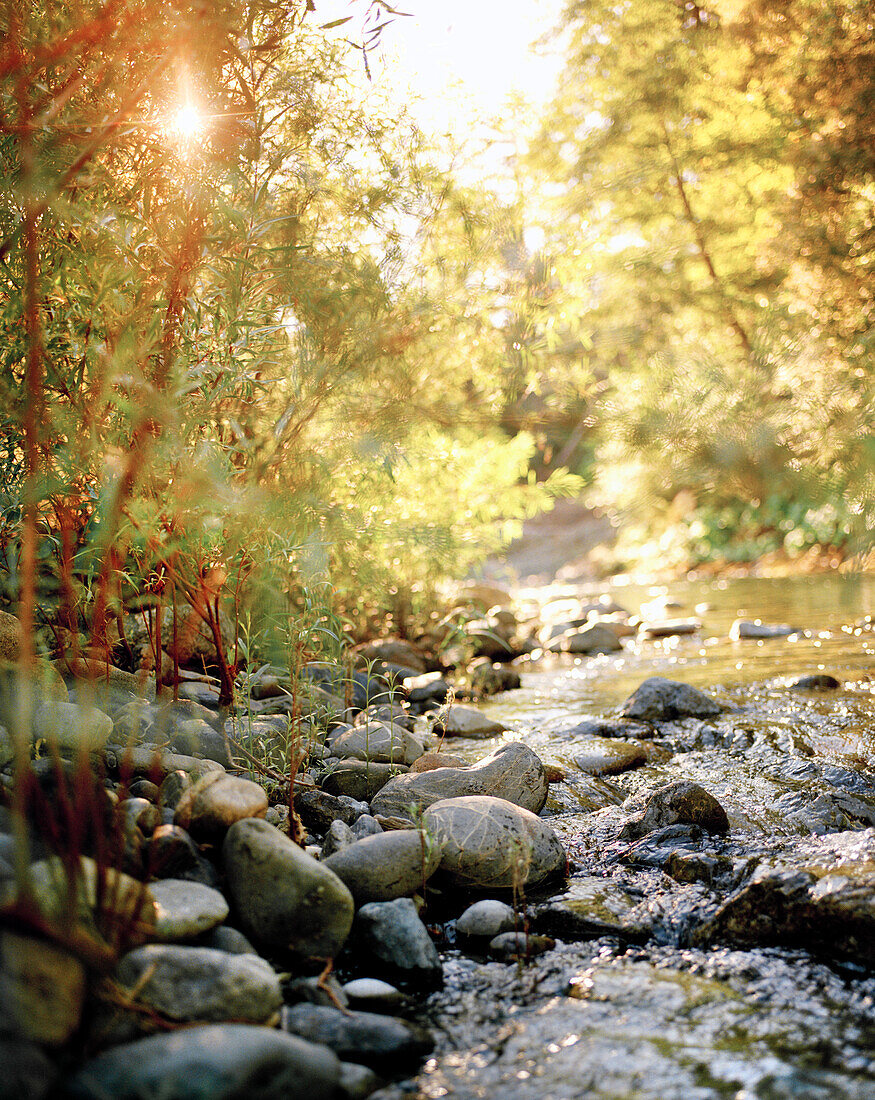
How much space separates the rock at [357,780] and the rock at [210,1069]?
172cm

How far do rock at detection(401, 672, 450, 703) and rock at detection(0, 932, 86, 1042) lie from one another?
158 inches

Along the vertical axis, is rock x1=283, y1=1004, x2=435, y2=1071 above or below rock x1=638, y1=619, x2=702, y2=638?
below

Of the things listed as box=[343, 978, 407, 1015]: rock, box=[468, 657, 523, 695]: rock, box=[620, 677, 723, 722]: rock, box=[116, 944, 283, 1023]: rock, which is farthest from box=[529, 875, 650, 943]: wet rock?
box=[468, 657, 523, 695]: rock

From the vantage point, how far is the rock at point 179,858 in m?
2.13

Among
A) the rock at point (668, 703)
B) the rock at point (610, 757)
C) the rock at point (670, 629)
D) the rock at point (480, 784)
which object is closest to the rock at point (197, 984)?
the rock at point (480, 784)

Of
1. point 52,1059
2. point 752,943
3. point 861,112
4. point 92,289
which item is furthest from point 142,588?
point 861,112

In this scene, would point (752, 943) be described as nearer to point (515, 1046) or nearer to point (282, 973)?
point (515, 1046)

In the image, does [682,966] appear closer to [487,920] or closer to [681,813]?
[487,920]

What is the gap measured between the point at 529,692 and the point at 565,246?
11.4ft

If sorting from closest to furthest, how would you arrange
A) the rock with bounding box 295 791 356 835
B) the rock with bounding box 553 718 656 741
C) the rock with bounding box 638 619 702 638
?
the rock with bounding box 295 791 356 835 < the rock with bounding box 553 718 656 741 < the rock with bounding box 638 619 702 638

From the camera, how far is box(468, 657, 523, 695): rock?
631 centimetres

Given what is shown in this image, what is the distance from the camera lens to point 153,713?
3363mm

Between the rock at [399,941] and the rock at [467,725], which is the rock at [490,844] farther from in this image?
the rock at [467,725]

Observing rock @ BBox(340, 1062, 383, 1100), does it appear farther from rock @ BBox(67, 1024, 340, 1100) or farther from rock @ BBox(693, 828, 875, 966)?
rock @ BBox(693, 828, 875, 966)
